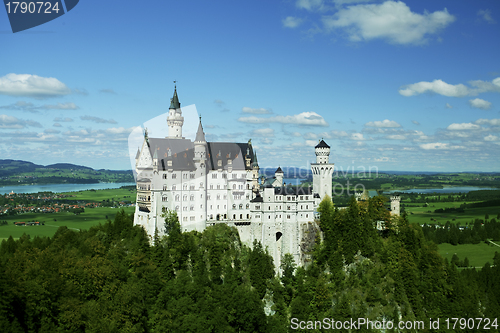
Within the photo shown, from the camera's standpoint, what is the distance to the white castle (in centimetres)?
8281

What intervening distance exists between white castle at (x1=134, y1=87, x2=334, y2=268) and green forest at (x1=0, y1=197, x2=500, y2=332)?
271cm

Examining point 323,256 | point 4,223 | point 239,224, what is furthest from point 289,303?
point 4,223

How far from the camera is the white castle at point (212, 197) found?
82812mm

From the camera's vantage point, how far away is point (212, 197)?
86625mm

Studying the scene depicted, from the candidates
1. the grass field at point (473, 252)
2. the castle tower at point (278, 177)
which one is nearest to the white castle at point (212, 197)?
the castle tower at point (278, 177)

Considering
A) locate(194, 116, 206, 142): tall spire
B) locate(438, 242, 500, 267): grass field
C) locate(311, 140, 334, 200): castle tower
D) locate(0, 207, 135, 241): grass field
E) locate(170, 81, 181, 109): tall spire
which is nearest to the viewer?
locate(194, 116, 206, 142): tall spire

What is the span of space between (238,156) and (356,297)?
37.3 meters

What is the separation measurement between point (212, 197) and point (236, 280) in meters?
18.0

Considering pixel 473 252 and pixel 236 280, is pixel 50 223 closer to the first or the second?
pixel 236 280

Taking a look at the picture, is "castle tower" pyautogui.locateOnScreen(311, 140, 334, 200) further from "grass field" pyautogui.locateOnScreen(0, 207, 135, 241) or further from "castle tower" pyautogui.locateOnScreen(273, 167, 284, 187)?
"grass field" pyautogui.locateOnScreen(0, 207, 135, 241)

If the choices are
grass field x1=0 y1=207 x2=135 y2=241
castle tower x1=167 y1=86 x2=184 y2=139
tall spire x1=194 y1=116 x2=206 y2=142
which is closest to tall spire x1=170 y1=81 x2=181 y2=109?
castle tower x1=167 y1=86 x2=184 y2=139

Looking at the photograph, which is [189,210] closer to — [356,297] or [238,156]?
[238,156]

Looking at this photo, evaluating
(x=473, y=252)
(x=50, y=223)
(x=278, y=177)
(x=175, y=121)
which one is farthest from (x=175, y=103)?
(x=50, y=223)

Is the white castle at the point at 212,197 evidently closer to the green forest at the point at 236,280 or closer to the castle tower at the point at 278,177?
the castle tower at the point at 278,177
